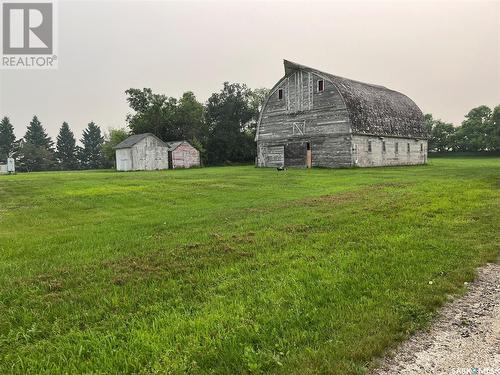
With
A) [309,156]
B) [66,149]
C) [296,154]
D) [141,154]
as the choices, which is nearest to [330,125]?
[309,156]

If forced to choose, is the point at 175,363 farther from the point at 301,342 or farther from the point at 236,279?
the point at 236,279

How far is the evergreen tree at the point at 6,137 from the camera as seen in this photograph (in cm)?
9482

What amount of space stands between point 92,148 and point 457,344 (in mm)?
116633

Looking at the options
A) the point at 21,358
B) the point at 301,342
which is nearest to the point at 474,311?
the point at 301,342

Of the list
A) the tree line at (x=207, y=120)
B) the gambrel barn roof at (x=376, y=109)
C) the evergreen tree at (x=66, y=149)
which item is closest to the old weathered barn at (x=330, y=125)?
the gambrel barn roof at (x=376, y=109)

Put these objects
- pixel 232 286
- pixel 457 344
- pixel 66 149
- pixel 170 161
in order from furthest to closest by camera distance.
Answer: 1. pixel 66 149
2. pixel 170 161
3. pixel 232 286
4. pixel 457 344

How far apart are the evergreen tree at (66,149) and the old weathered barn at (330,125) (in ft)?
240

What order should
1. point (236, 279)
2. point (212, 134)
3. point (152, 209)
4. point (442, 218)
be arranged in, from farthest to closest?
point (212, 134) < point (152, 209) < point (442, 218) < point (236, 279)

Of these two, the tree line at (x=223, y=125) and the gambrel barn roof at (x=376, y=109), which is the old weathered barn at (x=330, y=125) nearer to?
the gambrel barn roof at (x=376, y=109)

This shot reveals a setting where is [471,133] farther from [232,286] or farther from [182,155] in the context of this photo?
[232,286]

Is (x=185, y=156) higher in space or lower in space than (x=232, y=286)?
higher

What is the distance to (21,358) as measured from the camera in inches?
144

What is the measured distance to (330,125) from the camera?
Result: 34.9m

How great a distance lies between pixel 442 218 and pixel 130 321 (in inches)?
319
